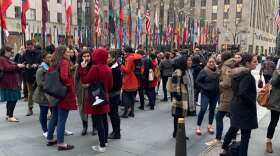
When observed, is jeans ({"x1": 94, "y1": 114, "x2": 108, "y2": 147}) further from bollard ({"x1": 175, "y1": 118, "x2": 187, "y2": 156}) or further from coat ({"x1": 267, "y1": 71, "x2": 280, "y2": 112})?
coat ({"x1": 267, "y1": 71, "x2": 280, "y2": 112})

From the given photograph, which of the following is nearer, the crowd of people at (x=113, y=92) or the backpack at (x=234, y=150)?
the crowd of people at (x=113, y=92)

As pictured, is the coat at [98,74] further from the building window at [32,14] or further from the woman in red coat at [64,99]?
the building window at [32,14]

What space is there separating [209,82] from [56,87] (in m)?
3.04

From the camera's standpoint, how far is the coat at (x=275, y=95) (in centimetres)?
548

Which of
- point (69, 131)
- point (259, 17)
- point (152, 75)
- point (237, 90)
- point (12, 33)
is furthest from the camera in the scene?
point (259, 17)

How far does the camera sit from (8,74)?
7.46 metres

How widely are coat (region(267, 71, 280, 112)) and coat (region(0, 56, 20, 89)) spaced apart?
18.3ft

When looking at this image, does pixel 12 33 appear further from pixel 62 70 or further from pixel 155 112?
pixel 62 70

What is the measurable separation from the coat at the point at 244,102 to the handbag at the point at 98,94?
2111 mm

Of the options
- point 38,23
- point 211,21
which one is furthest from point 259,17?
point 38,23

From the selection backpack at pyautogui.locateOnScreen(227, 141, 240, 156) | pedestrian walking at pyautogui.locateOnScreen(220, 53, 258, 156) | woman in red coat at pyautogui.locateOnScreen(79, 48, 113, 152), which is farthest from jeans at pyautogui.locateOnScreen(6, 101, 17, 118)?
pedestrian walking at pyautogui.locateOnScreen(220, 53, 258, 156)

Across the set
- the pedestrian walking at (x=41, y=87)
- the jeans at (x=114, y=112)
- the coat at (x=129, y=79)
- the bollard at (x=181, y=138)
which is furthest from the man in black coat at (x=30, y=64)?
the bollard at (x=181, y=138)

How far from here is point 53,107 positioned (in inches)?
221

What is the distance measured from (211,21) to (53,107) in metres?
79.6
